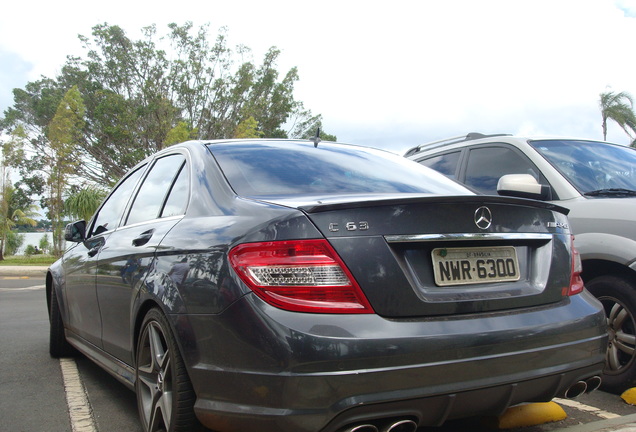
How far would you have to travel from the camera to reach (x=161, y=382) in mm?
2641

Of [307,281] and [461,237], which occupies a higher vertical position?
[461,237]

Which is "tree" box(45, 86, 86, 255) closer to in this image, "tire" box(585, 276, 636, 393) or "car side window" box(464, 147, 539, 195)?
"car side window" box(464, 147, 539, 195)

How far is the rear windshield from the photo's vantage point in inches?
109

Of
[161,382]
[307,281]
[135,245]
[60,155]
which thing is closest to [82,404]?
[135,245]

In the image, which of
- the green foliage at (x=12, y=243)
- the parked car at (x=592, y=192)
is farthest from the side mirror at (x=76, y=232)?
the green foliage at (x=12, y=243)

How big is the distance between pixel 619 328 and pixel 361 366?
240 cm

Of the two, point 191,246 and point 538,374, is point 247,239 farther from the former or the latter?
point 538,374

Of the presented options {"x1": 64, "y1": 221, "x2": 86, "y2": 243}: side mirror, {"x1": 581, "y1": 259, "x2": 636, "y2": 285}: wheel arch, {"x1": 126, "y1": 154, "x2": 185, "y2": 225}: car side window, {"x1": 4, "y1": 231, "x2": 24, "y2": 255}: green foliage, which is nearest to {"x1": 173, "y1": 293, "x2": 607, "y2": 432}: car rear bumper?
{"x1": 126, "y1": 154, "x2": 185, "y2": 225}: car side window

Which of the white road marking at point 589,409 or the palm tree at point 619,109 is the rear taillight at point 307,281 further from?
the palm tree at point 619,109

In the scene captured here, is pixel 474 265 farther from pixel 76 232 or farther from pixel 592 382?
pixel 76 232

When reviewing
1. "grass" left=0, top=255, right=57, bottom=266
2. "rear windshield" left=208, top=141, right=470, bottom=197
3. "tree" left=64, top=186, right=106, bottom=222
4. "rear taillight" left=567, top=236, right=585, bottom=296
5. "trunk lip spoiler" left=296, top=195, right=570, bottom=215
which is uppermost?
"tree" left=64, top=186, right=106, bottom=222

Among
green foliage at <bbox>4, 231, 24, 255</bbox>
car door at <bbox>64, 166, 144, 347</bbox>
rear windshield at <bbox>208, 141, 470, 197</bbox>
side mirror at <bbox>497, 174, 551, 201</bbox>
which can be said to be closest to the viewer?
rear windshield at <bbox>208, 141, 470, 197</bbox>

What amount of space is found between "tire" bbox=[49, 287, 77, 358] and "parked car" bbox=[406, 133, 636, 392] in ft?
11.9

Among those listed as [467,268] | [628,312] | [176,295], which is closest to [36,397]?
[176,295]
